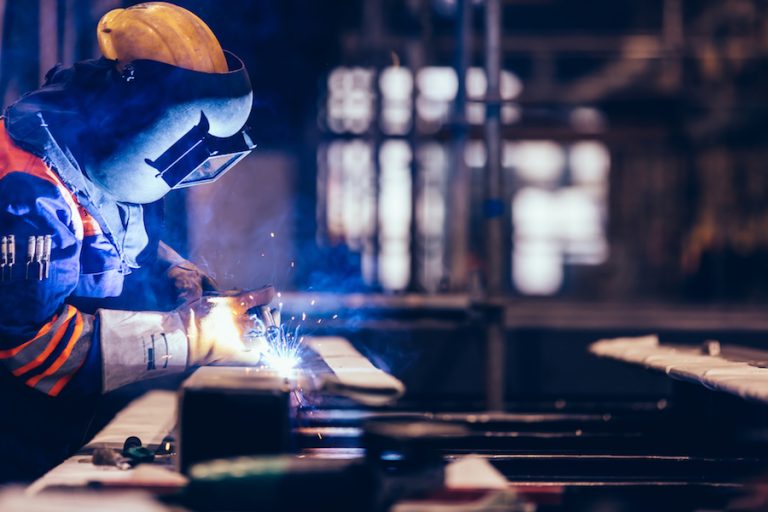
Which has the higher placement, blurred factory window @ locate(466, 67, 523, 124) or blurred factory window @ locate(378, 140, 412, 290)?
blurred factory window @ locate(466, 67, 523, 124)

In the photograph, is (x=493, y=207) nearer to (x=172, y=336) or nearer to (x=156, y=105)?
(x=156, y=105)

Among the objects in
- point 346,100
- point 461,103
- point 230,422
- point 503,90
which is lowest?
point 230,422

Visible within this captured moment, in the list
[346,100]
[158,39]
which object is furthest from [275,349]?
[346,100]

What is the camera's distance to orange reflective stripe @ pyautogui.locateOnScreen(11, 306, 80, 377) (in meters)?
2.76

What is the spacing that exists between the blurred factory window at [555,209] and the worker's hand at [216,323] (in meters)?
9.20

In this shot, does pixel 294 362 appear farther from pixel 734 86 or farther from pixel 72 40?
pixel 734 86

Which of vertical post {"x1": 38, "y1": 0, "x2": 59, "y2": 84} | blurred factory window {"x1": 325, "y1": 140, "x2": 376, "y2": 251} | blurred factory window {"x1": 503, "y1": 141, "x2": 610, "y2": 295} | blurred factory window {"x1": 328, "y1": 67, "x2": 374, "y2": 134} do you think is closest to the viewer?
vertical post {"x1": 38, "y1": 0, "x2": 59, "y2": 84}

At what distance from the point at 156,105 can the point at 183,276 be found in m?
0.76

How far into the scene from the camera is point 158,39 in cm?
304

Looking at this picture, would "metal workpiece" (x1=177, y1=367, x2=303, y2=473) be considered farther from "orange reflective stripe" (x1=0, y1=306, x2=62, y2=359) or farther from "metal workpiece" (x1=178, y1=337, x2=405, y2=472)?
"orange reflective stripe" (x1=0, y1=306, x2=62, y2=359)

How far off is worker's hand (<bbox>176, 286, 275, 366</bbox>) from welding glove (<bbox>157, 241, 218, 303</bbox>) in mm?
402

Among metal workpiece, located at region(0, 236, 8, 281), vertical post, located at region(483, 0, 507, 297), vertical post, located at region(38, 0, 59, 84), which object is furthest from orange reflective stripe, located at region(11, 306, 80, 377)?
vertical post, located at region(483, 0, 507, 297)

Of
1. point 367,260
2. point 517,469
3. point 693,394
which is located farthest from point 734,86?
point 517,469

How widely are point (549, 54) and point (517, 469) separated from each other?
9.88 meters
